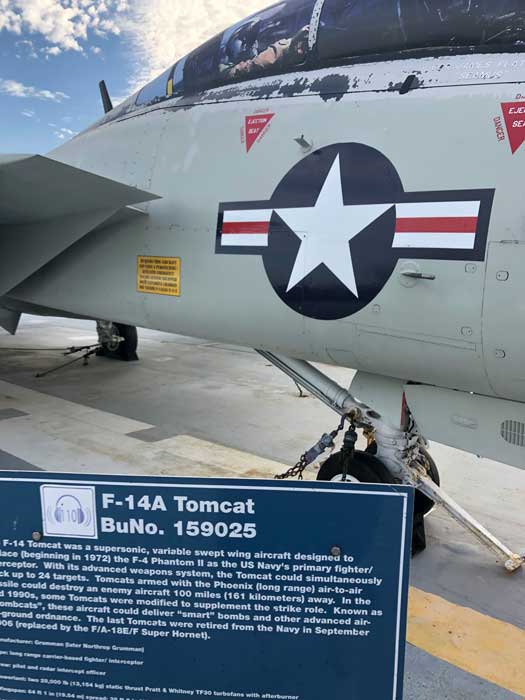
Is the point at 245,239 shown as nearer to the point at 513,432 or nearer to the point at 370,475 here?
the point at 370,475

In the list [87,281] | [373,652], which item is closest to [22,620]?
[373,652]

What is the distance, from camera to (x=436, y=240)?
307 centimetres

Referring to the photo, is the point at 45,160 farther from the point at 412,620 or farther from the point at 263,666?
the point at 412,620

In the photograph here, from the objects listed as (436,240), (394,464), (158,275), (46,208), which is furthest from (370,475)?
(46,208)

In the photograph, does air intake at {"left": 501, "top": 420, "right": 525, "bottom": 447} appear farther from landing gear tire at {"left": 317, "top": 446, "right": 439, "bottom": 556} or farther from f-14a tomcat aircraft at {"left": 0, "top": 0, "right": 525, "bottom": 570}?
landing gear tire at {"left": 317, "top": 446, "right": 439, "bottom": 556}

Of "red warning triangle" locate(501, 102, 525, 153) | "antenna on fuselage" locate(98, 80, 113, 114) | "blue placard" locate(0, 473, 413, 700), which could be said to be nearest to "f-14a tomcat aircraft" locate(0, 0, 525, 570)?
"red warning triangle" locate(501, 102, 525, 153)

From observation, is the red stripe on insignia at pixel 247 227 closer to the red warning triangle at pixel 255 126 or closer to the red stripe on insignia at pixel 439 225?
the red warning triangle at pixel 255 126

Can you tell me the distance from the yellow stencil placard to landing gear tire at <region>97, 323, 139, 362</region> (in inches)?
254

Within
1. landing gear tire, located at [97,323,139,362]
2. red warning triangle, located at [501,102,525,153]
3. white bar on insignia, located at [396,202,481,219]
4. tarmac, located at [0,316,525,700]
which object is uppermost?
red warning triangle, located at [501,102,525,153]

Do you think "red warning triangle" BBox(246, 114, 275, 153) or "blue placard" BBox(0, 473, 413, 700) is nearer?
"blue placard" BBox(0, 473, 413, 700)

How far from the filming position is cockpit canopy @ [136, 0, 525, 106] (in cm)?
309

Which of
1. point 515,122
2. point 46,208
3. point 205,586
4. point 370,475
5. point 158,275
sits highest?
point 515,122

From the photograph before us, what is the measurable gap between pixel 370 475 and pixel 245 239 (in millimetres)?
1893

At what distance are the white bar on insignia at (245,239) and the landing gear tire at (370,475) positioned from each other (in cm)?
162
